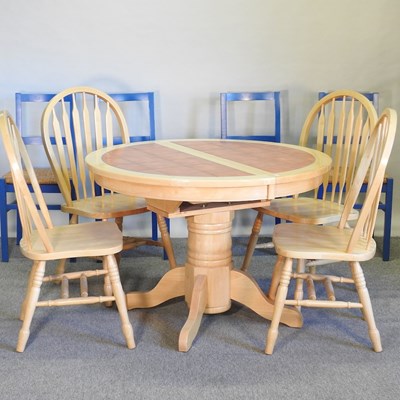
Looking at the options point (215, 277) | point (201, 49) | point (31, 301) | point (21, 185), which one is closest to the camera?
point (21, 185)

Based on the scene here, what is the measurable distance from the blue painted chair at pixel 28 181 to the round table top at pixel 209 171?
65 centimetres

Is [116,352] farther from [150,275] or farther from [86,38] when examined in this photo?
[86,38]

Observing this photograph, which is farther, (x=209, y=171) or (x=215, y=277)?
(x=215, y=277)

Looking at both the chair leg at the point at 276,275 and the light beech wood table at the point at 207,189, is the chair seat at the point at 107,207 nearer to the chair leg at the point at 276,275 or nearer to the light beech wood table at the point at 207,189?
the light beech wood table at the point at 207,189

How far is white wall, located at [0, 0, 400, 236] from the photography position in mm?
3408

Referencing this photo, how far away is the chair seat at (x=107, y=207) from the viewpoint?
2.66 metres

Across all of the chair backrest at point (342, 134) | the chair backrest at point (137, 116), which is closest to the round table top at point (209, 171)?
the chair backrest at point (342, 134)

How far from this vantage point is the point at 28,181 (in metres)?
3.06

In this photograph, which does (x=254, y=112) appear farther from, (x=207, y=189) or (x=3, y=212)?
(x=207, y=189)

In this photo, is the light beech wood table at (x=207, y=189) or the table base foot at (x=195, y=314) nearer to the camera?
the light beech wood table at (x=207, y=189)

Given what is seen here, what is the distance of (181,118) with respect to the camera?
356 centimetres

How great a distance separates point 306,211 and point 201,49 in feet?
4.35

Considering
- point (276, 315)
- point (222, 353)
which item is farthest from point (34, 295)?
point (276, 315)

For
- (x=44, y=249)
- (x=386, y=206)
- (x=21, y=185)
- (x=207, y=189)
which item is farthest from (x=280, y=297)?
(x=386, y=206)
